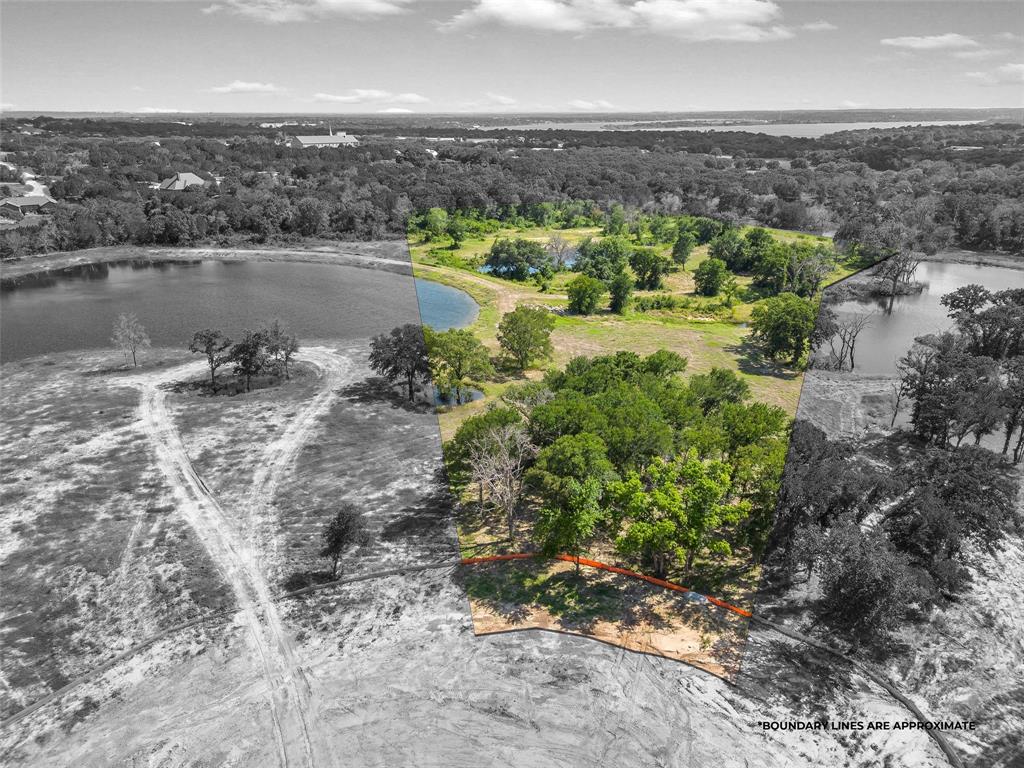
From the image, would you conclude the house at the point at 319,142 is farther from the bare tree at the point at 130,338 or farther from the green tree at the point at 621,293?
the bare tree at the point at 130,338

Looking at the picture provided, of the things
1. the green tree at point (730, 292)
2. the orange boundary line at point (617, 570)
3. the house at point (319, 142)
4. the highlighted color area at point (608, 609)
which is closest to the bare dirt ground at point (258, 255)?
the green tree at point (730, 292)

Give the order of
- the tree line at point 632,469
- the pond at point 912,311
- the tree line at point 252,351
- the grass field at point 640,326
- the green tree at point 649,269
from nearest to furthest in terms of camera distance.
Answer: the tree line at point 632,469 → the tree line at point 252,351 → the grass field at point 640,326 → the pond at point 912,311 → the green tree at point 649,269

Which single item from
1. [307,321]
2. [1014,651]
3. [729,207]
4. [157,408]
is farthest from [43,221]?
[1014,651]

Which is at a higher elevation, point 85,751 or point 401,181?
point 401,181

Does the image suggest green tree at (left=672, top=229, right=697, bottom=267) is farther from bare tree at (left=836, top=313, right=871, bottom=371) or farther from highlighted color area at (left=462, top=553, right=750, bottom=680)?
highlighted color area at (left=462, top=553, right=750, bottom=680)

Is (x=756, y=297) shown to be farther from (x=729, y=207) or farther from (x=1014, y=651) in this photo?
(x=1014, y=651)

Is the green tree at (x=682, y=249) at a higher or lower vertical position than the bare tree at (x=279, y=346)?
higher

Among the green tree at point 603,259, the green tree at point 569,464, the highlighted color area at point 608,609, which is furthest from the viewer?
the green tree at point 603,259
